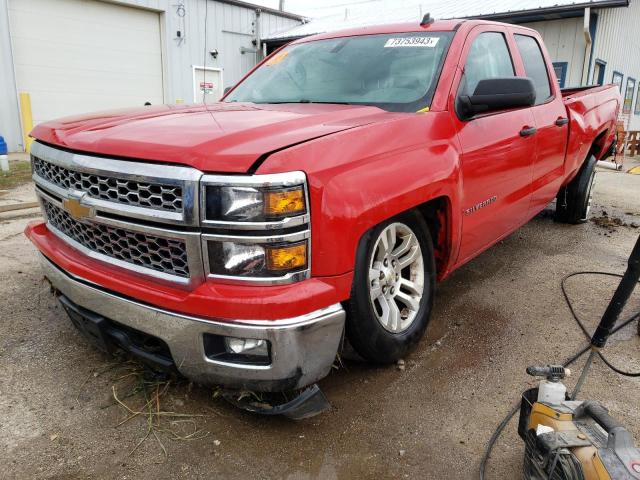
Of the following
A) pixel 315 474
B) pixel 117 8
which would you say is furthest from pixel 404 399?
pixel 117 8

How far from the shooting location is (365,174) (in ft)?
7.07

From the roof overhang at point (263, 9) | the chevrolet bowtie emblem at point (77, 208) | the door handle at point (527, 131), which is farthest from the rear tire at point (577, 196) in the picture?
the roof overhang at point (263, 9)

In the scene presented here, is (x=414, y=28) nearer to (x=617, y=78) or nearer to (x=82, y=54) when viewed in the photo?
(x=82, y=54)

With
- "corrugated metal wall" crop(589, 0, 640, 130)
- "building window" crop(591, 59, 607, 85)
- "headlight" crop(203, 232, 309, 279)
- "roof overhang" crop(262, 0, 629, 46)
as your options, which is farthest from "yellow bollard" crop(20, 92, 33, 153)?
"building window" crop(591, 59, 607, 85)

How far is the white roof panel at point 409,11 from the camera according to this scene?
12156 mm

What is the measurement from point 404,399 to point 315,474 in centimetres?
65

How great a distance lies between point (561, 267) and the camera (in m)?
4.36

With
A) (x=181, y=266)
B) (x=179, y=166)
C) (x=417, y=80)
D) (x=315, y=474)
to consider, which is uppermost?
(x=417, y=80)

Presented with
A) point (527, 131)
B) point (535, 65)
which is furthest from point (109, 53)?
point (527, 131)

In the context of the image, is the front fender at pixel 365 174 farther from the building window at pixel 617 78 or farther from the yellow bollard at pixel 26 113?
the building window at pixel 617 78

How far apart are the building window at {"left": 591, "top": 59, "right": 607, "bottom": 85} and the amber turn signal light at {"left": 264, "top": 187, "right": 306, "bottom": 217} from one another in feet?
48.1

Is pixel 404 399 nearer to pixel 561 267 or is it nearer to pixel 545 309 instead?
pixel 545 309

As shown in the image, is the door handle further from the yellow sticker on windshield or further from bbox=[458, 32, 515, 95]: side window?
the yellow sticker on windshield

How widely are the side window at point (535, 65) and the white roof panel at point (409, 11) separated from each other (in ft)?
19.6
